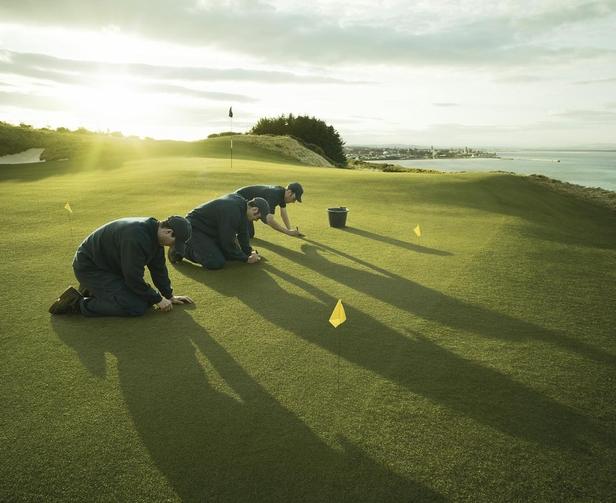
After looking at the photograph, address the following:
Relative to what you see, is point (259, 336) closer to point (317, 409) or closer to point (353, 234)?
point (317, 409)

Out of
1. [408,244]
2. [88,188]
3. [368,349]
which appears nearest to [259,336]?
[368,349]

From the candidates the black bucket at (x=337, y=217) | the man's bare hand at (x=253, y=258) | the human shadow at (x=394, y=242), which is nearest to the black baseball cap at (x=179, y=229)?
the man's bare hand at (x=253, y=258)

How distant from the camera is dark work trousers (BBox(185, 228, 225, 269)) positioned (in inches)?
310

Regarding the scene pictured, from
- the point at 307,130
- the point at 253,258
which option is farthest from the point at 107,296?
the point at 307,130

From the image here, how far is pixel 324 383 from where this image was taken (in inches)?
164

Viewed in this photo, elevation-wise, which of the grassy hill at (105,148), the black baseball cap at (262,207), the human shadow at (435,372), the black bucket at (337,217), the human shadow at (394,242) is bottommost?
the human shadow at (435,372)

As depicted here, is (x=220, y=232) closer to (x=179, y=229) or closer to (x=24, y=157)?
(x=179, y=229)

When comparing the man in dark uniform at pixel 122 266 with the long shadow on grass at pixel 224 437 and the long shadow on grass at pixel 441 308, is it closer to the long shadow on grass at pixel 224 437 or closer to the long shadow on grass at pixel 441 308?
the long shadow on grass at pixel 224 437

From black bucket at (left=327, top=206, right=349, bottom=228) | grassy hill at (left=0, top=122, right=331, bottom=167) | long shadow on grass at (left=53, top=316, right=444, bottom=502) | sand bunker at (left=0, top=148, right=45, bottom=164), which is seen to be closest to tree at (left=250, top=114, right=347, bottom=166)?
grassy hill at (left=0, top=122, right=331, bottom=167)

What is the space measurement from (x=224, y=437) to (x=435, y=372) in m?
2.27

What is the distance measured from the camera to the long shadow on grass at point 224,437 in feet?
9.62

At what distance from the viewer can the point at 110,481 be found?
2975 mm

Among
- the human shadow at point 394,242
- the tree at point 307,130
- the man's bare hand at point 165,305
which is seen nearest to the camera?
the man's bare hand at point 165,305

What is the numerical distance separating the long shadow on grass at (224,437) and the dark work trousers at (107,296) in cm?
69
